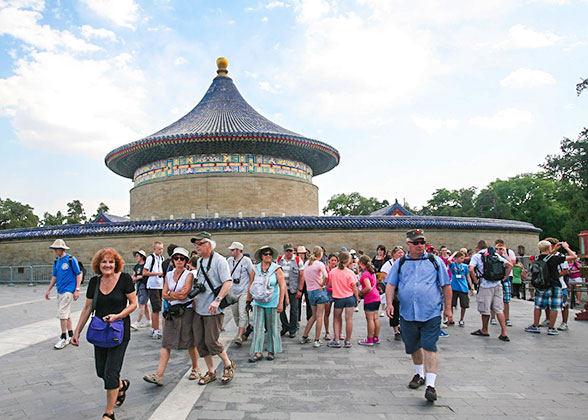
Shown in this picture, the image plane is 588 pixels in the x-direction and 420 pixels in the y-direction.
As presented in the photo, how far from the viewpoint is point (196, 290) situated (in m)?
4.78

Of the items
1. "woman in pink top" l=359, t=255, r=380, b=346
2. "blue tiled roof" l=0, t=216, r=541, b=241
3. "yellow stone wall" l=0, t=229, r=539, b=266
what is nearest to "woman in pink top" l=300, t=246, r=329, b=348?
"woman in pink top" l=359, t=255, r=380, b=346

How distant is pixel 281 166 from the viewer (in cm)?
2461

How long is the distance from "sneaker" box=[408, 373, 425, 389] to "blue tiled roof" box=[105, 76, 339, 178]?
18904mm

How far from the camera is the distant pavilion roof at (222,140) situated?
2247 centimetres

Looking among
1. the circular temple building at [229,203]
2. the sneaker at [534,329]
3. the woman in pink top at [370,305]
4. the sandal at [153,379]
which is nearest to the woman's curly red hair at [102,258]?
the sandal at [153,379]

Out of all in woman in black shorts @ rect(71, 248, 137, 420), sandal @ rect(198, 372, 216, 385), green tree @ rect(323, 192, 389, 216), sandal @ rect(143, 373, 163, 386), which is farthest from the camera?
green tree @ rect(323, 192, 389, 216)

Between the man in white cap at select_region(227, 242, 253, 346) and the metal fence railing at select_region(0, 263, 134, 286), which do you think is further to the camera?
the metal fence railing at select_region(0, 263, 134, 286)

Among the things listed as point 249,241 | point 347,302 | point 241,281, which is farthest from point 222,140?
point 347,302

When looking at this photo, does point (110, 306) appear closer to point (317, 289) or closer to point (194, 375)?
point (194, 375)

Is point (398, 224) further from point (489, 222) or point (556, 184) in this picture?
point (556, 184)

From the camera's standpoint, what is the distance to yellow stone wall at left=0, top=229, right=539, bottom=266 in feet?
59.3

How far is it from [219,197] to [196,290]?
60.4 feet

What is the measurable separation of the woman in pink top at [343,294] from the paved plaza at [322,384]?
0.28 metres

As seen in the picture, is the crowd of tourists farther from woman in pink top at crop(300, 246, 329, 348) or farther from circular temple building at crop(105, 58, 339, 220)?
circular temple building at crop(105, 58, 339, 220)
